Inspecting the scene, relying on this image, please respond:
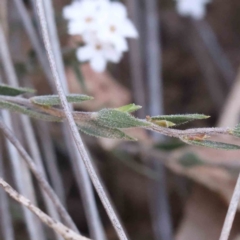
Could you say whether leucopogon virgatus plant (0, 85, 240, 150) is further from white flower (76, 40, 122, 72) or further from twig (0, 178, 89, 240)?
white flower (76, 40, 122, 72)

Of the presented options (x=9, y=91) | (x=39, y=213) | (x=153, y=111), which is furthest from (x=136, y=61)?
(x=39, y=213)

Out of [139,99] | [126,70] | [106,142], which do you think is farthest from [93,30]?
[126,70]

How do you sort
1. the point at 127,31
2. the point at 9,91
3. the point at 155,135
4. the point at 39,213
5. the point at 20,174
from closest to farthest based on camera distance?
the point at 39,213
the point at 9,91
the point at 20,174
the point at 127,31
the point at 155,135

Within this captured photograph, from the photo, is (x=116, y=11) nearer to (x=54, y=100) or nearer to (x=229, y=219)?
(x=54, y=100)

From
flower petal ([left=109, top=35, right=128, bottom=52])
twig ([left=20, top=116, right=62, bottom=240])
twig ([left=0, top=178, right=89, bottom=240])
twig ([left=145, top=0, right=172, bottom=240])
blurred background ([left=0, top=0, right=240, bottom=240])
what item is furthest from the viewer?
twig ([left=145, top=0, right=172, bottom=240])

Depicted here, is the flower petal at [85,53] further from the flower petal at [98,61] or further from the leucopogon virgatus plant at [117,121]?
the leucopogon virgatus plant at [117,121]

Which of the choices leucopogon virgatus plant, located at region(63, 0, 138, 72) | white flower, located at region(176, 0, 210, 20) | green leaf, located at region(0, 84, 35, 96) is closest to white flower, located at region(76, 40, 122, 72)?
leucopogon virgatus plant, located at region(63, 0, 138, 72)
